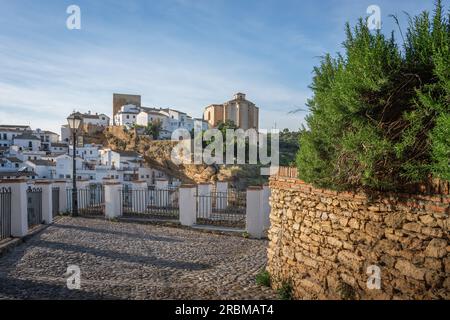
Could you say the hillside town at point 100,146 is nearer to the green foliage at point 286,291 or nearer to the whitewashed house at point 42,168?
the whitewashed house at point 42,168

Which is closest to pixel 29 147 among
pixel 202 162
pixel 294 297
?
pixel 202 162

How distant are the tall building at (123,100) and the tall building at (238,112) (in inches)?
1091

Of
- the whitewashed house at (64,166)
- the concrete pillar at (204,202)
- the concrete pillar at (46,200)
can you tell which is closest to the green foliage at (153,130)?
the whitewashed house at (64,166)

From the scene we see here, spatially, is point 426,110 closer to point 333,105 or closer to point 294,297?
point 333,105

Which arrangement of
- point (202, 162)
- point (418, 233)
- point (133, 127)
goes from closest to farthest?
point (418, 233), point (202, 162), point (133, 127)

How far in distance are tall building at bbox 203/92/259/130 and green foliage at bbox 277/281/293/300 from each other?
81.2 m

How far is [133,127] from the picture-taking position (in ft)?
257

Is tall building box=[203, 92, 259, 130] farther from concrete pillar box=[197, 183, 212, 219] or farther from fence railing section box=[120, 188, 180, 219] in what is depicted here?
concrete pillar box=[197, 183, 212, 219]

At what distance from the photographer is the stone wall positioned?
3625 millimetres

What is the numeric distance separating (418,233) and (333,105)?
190 centimetres

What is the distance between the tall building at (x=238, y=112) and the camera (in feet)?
293

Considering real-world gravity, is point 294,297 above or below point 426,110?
below

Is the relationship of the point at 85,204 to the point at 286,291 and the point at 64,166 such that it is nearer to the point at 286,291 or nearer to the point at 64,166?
the point at 286,291

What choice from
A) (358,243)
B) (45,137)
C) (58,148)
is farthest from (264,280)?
(45,137)
